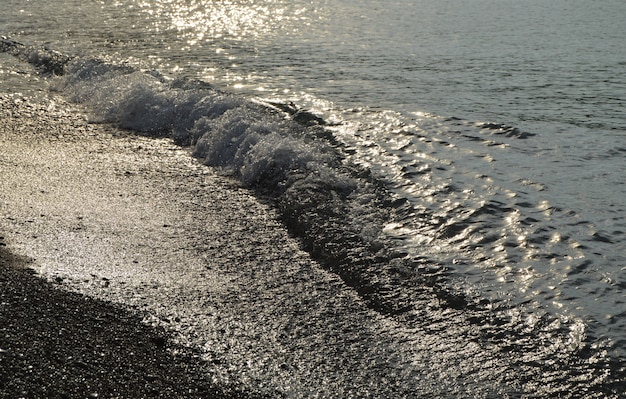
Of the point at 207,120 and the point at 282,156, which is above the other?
the point at 282,156

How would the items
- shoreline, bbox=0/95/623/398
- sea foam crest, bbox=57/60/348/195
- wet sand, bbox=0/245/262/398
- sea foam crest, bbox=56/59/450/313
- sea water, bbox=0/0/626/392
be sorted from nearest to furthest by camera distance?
wet sand, bbox=0/245/262/398 → shoreline, bbox=0/95/623/398 → sea water, bbox=0/0/626/392 → sea foam crest, bbox=56/59/450/313 → sea foam crest, bbox=57/60/348/195

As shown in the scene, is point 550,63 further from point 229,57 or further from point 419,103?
point 229,57

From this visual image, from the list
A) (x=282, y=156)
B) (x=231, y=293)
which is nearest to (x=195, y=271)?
(x=231, y=293)

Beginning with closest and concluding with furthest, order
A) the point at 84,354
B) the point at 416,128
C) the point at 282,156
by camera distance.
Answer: the point at 84,354 → the point at 282,156 → the point at 416,128

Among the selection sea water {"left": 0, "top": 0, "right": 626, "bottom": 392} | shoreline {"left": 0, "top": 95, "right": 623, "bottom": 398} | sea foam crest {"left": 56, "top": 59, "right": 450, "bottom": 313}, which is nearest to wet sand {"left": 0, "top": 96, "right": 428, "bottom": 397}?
shoreline {"left": 0, "top": 95, "right": 623, "bottom": 398}

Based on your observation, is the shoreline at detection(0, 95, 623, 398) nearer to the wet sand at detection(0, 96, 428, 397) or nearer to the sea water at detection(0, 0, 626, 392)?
the wet sand at detection(0, 96, 428, 397)

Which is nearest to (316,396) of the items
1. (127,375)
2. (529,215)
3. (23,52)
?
(127,375)

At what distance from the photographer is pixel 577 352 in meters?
4.38

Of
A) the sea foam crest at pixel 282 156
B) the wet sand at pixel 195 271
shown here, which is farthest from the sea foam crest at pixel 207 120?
the wet sand at pixel 195 271

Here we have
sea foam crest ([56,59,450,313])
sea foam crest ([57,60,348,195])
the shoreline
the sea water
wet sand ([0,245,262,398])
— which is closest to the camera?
wet sand ([0,245,262,398])

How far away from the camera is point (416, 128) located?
8938 millimetres

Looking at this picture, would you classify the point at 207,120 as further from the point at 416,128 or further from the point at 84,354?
the point at 84,354

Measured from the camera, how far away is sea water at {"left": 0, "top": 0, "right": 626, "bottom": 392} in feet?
17.0

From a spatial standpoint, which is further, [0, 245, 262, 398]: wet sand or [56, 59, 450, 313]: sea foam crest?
[56, 59, 450, 313]: sea foam crest
